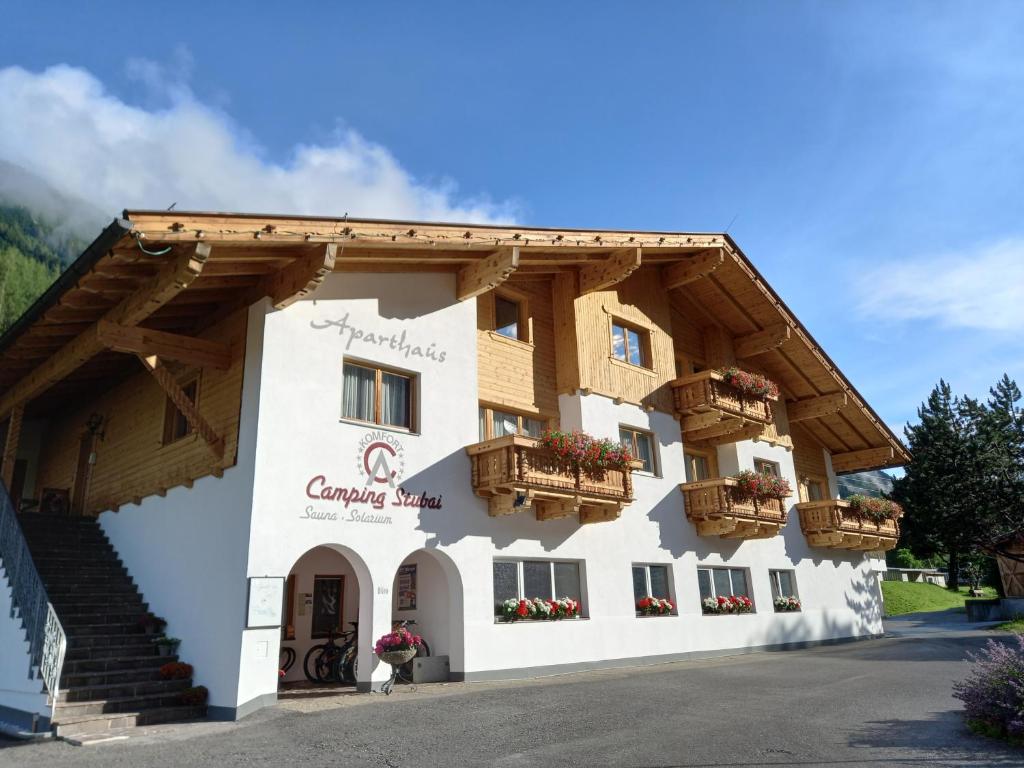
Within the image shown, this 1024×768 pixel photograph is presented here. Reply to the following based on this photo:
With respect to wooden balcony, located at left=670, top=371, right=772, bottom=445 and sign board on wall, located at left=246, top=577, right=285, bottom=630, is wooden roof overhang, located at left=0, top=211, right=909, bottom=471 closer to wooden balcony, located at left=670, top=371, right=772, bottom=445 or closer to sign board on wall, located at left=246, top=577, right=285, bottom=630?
wooden balcony, located at left=670, top=371, right=772, bottom=445

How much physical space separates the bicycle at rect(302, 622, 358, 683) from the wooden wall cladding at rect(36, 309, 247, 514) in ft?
14.8

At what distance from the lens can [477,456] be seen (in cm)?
1532

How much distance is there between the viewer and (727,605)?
66.5 ft

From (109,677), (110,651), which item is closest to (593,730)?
(109,677)

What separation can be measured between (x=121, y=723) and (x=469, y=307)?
10072 millimetres

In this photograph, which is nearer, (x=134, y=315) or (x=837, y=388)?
(x=134, y=315)

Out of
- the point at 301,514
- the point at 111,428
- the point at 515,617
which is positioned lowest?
the point at 515,617

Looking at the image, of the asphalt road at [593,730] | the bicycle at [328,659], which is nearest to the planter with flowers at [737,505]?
the asphalt road at [593,730]

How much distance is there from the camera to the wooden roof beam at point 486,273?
1551 cm

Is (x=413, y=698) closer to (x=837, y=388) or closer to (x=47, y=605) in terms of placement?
(x=47, y=605)

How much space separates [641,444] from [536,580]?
5442 mm

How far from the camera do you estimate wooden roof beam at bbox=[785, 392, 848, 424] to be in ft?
84.6

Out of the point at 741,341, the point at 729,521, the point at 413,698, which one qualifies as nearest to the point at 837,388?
the point at 741,341

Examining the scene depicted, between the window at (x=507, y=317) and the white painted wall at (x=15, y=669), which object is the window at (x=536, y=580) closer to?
the window at (x=507, y=317)
